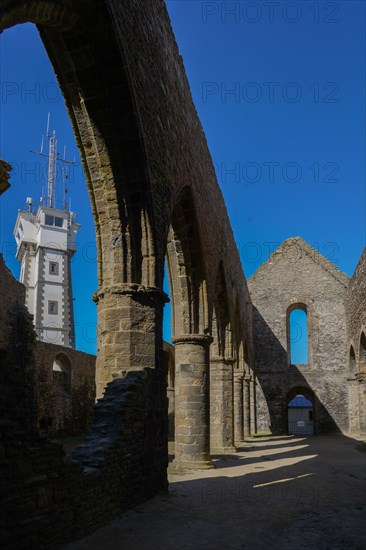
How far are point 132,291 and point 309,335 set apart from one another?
19421 millimetres

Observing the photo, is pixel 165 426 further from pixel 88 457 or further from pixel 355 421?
pixel 355 421

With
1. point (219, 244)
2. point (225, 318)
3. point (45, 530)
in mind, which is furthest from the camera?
point (225, 318)

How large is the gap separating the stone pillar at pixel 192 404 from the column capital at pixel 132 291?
10.8 feet

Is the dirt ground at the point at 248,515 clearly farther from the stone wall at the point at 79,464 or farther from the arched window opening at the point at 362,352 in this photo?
the arched window opening at the point at 362,352

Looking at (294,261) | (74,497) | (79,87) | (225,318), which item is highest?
(294,261)

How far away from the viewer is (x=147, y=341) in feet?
21.4

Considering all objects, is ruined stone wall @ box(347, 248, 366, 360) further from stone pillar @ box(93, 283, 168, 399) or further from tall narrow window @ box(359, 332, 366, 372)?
stone pillar @ box(93, 283, 168, 399)

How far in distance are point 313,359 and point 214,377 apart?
11.7 meters

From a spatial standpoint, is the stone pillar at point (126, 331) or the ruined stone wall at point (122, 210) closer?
the ruined stone wall at point (122, 210)

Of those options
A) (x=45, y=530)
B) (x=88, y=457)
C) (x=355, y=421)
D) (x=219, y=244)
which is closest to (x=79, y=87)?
(x=88, y=457)

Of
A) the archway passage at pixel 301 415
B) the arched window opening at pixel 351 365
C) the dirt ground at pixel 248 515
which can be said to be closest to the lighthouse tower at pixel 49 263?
the archway passage at pixel 301 415

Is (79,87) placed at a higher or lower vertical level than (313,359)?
higher

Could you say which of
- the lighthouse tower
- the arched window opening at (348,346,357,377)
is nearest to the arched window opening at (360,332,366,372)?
the arched window opening at (348,346,357,377)

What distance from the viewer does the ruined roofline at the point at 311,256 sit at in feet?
81.6
